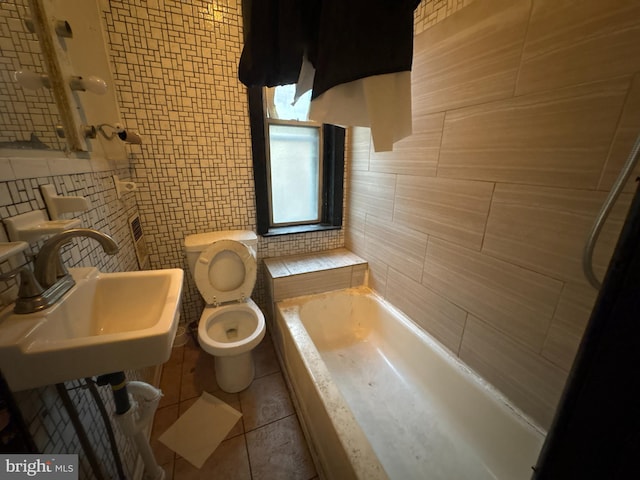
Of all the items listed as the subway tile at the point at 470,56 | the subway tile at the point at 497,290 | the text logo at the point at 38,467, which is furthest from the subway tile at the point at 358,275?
the text logo at the point at 38,467

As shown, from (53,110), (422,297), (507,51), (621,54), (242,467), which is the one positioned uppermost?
(507,51)

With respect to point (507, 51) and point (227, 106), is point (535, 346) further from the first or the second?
point (227, 106)

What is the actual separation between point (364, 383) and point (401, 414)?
255 millimetres

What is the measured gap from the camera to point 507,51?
0.87 m

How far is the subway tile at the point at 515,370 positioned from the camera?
2.90ft

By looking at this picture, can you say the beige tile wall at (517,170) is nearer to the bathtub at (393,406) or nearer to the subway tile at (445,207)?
the subway tile at (445,207)

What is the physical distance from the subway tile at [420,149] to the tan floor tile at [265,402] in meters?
1.56

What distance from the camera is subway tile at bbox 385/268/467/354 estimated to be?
1216 mm

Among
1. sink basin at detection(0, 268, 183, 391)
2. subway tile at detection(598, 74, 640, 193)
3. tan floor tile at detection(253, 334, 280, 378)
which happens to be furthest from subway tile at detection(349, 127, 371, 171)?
tan floor tile at detection(253, 334, 280, 378)

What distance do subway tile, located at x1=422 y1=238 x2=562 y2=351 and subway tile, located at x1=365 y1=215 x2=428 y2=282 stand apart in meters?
0.09

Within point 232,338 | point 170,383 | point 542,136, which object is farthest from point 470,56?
point 170,383

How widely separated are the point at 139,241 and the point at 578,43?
2.18m

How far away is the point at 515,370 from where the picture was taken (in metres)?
0.98

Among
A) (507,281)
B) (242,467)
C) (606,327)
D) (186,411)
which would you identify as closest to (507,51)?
(507,281)
